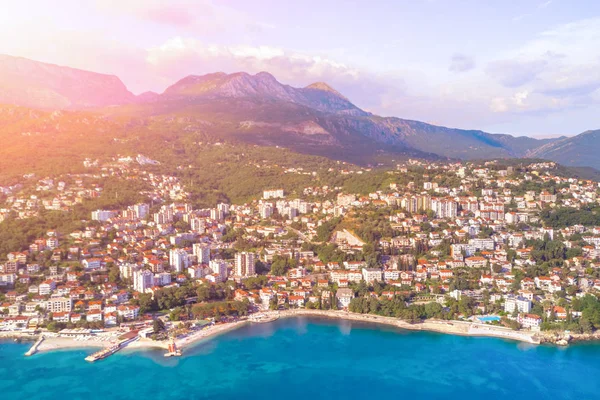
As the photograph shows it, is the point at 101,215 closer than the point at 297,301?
No

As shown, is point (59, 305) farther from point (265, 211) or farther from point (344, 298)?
point (265, 211)

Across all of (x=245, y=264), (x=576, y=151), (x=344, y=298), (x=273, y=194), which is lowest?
(x=344, y=298)

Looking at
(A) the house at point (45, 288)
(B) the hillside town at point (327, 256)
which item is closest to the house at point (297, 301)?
(B) the hillside town at point (327, 256)

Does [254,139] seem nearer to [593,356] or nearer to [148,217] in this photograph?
[148,217]

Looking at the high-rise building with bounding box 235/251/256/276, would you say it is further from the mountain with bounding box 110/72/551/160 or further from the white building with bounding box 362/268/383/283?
the mountain with bounding box 110/72/551/160

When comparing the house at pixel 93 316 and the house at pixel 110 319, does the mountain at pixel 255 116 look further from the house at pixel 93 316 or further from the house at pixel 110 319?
the house at pixel 110 319

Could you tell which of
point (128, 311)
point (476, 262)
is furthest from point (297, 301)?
point (476, 262)
